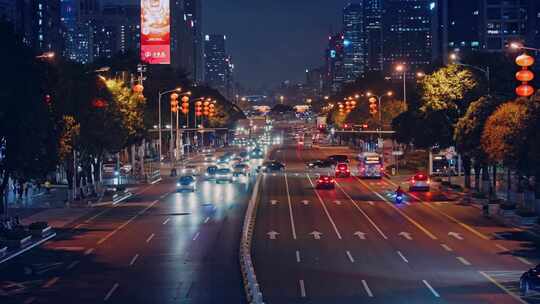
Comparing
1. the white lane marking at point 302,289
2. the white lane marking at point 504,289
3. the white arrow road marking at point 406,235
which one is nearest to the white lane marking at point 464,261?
the white lane marking at point 504,289

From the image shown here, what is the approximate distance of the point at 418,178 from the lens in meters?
86.4

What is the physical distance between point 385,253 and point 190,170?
82.5 metres

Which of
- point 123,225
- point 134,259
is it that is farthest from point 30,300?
point 123,225

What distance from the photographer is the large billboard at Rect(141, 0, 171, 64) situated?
160 meters

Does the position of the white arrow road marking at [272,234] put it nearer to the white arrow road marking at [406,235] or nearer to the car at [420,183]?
the white arrow road marking at [406,235]

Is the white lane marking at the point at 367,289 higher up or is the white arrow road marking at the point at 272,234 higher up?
the white arrow road marking at the point at 272,234

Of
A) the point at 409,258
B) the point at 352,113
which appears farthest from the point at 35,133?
the point at 352,113

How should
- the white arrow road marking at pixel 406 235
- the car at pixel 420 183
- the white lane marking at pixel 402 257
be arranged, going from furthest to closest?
the car at pixel 420 183, the white arrow road marking at pixel 406 235, the white lane marking at pixel 402 257

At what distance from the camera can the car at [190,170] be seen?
392 ft

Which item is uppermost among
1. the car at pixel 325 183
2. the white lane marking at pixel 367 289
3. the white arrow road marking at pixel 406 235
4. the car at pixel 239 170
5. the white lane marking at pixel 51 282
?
the car at pixel 239 170

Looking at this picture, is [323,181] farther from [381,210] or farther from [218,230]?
[218,230]

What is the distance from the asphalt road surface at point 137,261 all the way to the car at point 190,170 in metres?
49.7

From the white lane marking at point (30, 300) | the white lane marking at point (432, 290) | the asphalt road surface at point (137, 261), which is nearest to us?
the white lane marking at point (30, 300)

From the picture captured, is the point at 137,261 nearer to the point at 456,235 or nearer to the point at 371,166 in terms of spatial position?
the point at 456,235
